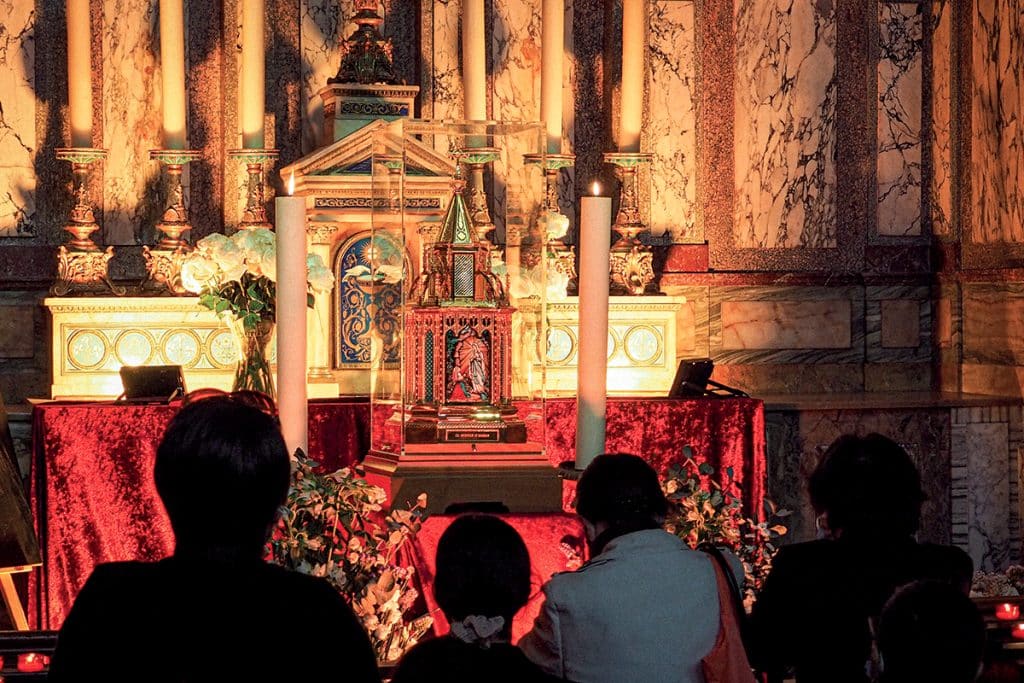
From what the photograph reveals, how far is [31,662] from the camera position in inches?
140

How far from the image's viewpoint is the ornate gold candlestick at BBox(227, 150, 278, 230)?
8.03 m

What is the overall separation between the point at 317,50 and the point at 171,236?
1401 mm

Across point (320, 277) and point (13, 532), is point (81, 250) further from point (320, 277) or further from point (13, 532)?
point (13, 532)

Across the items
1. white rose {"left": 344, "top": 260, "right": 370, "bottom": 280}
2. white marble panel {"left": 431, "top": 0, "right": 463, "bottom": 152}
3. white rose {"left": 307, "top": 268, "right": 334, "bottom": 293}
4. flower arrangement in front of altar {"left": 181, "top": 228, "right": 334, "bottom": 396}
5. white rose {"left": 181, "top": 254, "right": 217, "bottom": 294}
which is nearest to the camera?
flower arrangement in front of altar {"left": 181, "top": 228, "right": 334, "bottom": 396}

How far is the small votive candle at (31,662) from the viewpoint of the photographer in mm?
3529

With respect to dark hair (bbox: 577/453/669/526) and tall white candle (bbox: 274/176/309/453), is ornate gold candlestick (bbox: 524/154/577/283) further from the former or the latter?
dark hair (bbox: 577/453/669/526)

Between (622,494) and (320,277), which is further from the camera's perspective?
(320,277)

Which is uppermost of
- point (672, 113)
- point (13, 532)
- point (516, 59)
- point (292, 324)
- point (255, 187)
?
point (516, 59)

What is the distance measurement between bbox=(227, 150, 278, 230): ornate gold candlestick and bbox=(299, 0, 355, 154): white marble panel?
1.56ft

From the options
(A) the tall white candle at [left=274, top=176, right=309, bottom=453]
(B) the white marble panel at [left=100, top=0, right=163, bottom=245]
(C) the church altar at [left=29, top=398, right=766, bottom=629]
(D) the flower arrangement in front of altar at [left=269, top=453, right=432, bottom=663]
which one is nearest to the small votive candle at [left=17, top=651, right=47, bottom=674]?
(D) the flower arrangement in front of altar at [left=269, top=453, right=432, bottom=663]

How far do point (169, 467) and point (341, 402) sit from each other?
14.5 ft

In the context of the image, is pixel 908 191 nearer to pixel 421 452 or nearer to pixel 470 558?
pixel 421 452

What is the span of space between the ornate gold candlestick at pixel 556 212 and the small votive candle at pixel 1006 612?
4.23 m

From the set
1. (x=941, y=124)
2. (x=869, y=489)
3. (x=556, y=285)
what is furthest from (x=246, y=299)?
(x=941, y=124)
